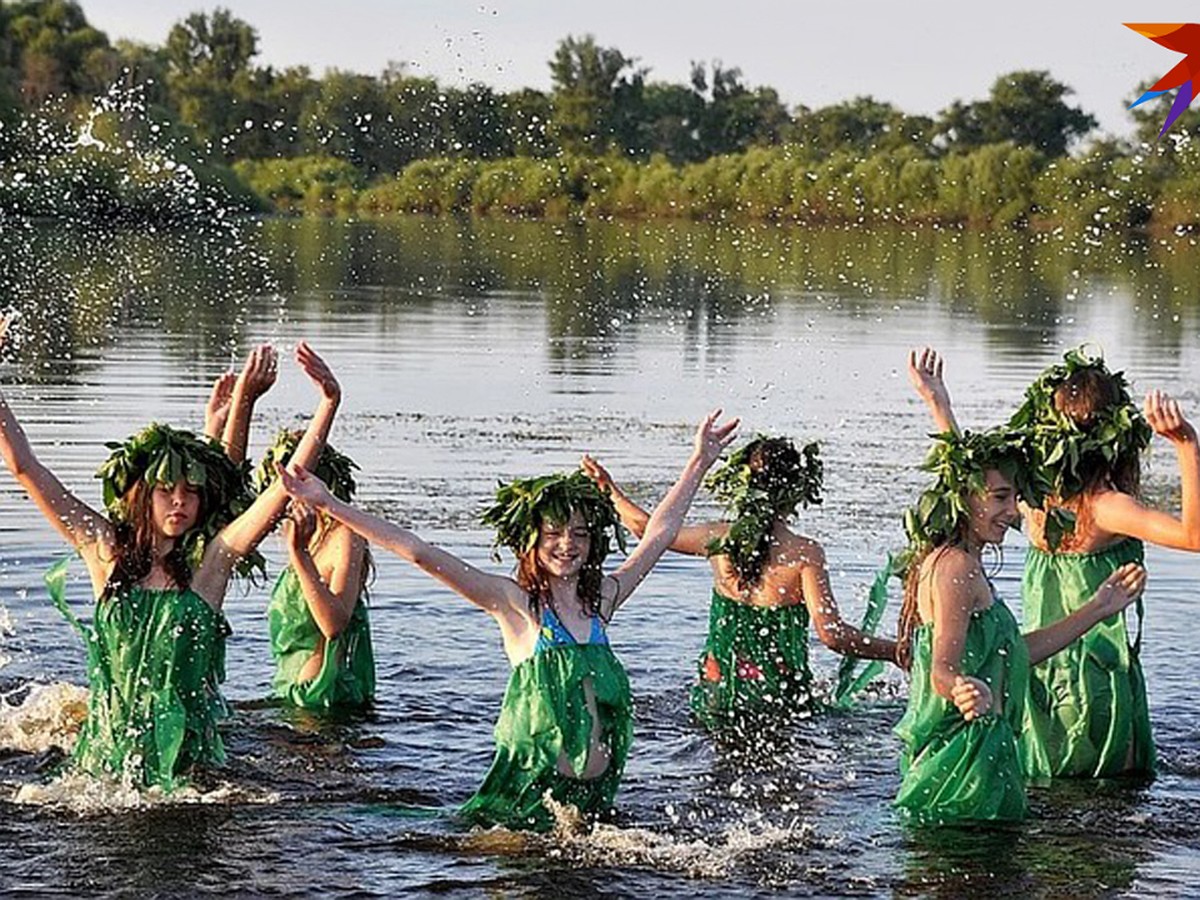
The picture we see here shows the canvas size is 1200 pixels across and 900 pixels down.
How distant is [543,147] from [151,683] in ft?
256

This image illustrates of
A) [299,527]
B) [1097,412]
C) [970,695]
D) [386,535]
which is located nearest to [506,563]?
[299,527]

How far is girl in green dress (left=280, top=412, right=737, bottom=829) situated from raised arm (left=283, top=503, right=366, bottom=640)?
1766mm

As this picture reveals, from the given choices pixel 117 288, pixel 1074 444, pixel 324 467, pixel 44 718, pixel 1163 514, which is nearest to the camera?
pixel 1163 514

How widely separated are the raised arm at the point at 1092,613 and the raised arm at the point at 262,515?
268 centimetres

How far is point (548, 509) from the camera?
8062mm

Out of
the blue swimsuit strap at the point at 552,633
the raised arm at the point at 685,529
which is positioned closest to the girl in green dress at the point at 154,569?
the blue swimsuit strap at the point at 552,633

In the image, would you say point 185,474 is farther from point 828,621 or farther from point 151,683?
point 828,621

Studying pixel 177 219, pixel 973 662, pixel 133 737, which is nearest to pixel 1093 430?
pixel 973 662

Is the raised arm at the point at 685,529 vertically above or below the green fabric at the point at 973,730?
above

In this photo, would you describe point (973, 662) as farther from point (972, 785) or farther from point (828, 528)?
point (828, 528)

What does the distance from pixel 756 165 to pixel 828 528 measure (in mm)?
62383

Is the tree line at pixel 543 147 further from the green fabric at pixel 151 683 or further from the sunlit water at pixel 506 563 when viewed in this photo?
the green fabric at pixel 151 683

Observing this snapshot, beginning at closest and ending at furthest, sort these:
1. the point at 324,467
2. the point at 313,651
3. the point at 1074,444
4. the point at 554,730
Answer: the point at 554,730, the point at 1074,444, the point at 324,467, the point at 313,651

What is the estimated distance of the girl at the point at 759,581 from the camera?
33.5 feet
